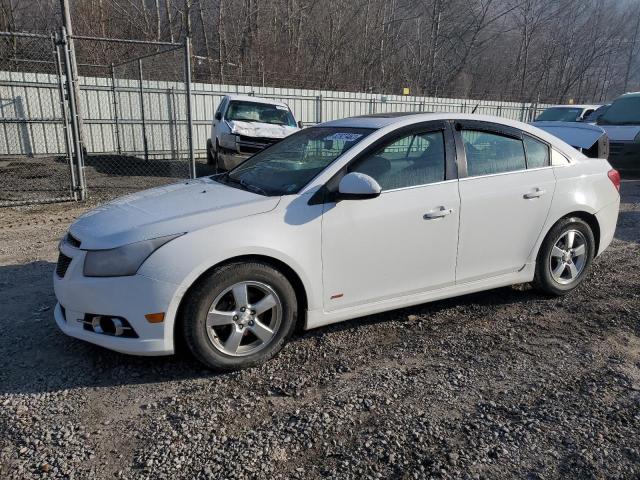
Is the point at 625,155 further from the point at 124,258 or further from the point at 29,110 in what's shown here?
the point at 29,110

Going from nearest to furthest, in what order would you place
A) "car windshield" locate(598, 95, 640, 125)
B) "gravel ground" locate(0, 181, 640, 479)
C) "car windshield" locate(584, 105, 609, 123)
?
"gravel ground" locate(0, 181, 640, 479) → "car windshield" locate(598, 95, 640, 125) → "car windshield" locate(584, 105, 609, 123)

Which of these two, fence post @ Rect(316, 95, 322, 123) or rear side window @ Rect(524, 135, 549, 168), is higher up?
rear side window @ Rect(524, 135, 549, 168)

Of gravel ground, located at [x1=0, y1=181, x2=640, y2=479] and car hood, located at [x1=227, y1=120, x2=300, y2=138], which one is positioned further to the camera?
car hood, located at [x1=227, y1=120, x2=300, y2=138]

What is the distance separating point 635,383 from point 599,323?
967 mm

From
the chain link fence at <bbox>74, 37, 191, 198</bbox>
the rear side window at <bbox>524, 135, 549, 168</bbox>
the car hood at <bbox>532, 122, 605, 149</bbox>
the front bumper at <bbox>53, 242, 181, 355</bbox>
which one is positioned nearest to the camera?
the front bumper at <bbox>53, 242, 181, 355</bbox>

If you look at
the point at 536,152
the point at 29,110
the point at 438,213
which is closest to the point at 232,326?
the point at 438,213

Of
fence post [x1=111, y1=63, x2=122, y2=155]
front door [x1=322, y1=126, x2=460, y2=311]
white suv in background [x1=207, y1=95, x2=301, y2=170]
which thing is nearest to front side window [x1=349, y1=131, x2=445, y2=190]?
front door [x1=322, y1=126, x2=460, y2=311]

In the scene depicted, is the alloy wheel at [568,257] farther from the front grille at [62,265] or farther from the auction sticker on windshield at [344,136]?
the front grille at [62,265]

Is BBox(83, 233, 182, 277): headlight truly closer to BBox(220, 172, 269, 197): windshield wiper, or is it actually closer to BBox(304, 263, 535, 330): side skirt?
BBox(220, 172, 269, 197): windshield wiper

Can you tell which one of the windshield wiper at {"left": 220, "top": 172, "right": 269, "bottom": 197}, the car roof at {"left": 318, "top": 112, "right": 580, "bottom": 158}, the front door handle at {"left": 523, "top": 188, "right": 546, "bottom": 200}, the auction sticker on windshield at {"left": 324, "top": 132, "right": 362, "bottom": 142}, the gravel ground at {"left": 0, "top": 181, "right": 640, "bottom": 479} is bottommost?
the gravel ground at {"left": 0, "top": 181, "right": 640, "bottom": 479}

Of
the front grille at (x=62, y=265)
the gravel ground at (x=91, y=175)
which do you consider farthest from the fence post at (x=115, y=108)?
the front grille at (x=62, y=265)

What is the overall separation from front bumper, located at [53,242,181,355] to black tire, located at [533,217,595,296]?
3.13 m

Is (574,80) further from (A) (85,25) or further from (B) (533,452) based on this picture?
(B) (533,452)

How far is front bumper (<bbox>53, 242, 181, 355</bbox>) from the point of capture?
284 centimetres
